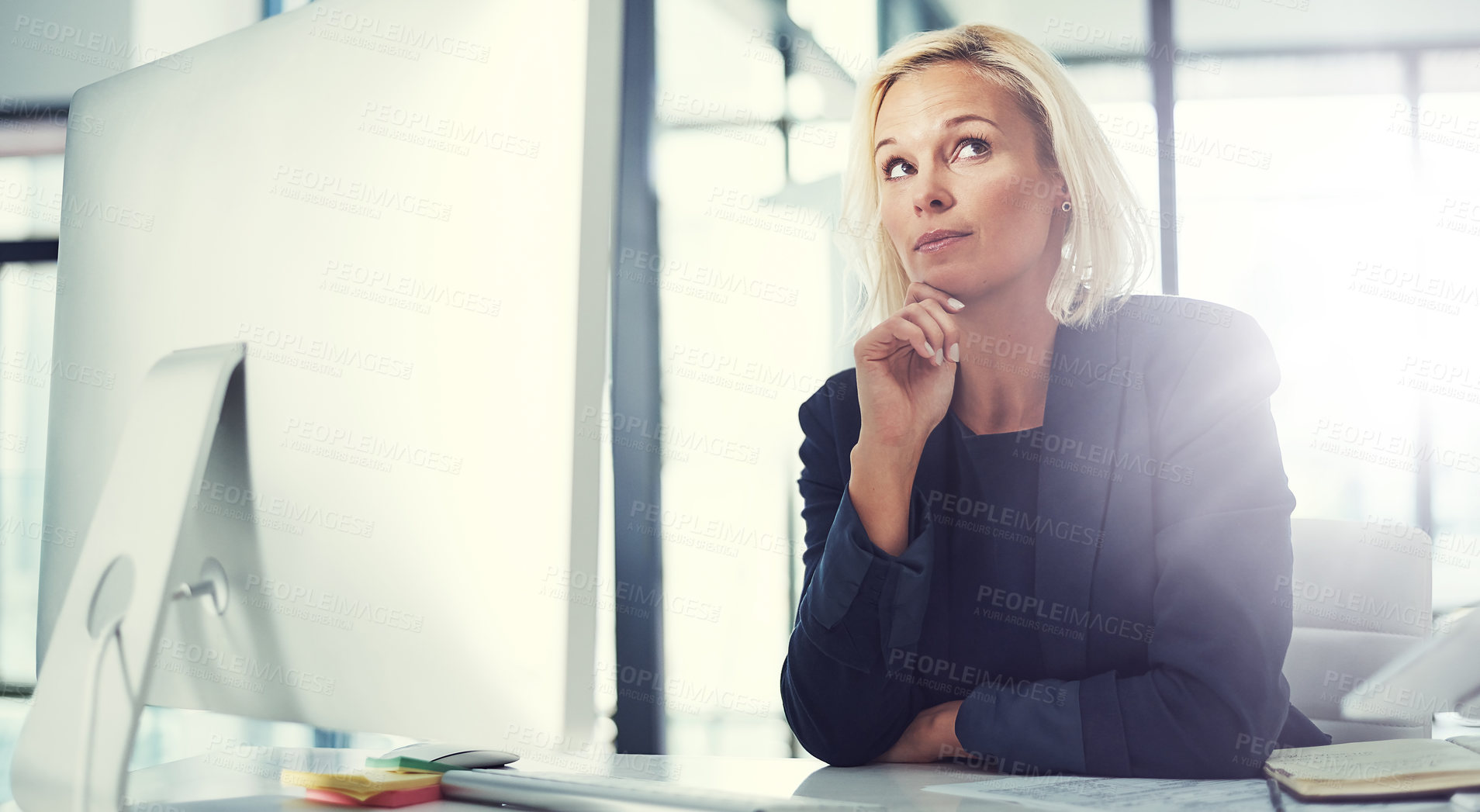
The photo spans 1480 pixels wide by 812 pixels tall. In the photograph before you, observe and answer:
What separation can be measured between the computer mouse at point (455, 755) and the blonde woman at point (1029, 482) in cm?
43

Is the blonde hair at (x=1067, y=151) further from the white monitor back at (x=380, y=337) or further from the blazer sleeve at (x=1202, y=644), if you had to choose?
the white monitor back at (x=380, y=337)

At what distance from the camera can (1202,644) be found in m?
0.97

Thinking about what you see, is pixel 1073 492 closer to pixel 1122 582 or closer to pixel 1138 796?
pixel 1122 582

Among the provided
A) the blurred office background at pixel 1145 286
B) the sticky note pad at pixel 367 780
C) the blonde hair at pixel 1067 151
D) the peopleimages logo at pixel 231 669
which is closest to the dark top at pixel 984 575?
the blonde hair at pixel 1067 151

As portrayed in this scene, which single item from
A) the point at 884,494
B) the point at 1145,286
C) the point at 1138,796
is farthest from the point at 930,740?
the point at 1145,286

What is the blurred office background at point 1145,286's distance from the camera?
2949mm

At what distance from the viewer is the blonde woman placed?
0.97 metres

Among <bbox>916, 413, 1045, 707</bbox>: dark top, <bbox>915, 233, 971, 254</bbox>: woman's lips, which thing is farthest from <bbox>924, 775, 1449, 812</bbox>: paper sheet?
<bbox>915, 233, 971, 254</bbox>: woman's lips

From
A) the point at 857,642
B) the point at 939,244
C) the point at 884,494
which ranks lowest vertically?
the point at 857,642

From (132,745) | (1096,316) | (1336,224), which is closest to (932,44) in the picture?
(1096,316)

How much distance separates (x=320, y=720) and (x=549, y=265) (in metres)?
0.29

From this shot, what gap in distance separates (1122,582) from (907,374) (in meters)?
0.38

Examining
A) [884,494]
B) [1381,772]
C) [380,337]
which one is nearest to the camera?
[380,337]

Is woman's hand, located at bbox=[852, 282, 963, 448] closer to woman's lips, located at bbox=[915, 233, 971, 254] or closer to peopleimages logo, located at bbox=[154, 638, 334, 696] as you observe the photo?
woman's lips, located at bbox=[915, 233, 971, 254]
